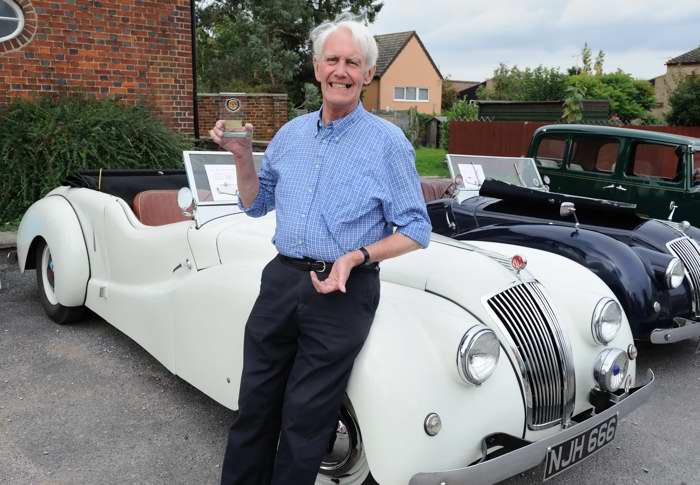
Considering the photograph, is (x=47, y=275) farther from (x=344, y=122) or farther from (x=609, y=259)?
(x=609, y=259)

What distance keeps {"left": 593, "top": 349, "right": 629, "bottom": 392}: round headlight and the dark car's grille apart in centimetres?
16

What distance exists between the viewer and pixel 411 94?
131ft

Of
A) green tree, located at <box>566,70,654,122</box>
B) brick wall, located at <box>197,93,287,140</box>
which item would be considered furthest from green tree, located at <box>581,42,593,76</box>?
brick wall, located at <box>197,93,287,140</box>

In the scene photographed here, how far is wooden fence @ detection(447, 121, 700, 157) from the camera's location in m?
16.7

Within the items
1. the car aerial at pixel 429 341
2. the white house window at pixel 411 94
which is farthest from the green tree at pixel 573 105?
the white house window at pixel 411 94

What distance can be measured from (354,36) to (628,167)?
18.5 ft

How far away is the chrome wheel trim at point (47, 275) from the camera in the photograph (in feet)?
15.5

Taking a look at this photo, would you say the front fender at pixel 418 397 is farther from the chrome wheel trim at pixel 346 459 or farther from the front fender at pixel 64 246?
the front fender at pixel 64 246

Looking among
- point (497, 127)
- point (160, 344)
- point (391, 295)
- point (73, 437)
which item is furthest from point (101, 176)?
point (497, 127)

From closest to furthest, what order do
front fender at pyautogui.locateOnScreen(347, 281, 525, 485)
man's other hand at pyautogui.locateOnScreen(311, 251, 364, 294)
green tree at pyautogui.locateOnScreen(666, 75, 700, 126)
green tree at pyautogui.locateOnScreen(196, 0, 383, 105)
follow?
man's other hand at pyautogui.locateOnScreen(311, 251, 364, 294) < front fender at pyautogui.locateOnScreen(347, 281, 525, 485) < green tree at pyautogui.locateOnScreen(666, 75, 700, 126) < green tree at pyautogui.locateOnScreen(196, 0, 383, 105)

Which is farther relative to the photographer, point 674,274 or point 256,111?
point 256,111

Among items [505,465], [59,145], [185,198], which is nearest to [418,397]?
[505,465]

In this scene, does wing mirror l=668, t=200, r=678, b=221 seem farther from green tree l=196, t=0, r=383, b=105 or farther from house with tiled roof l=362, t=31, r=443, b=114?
house with tiled roof l=362, t=31, r=443, b=114

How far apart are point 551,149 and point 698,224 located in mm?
1955
